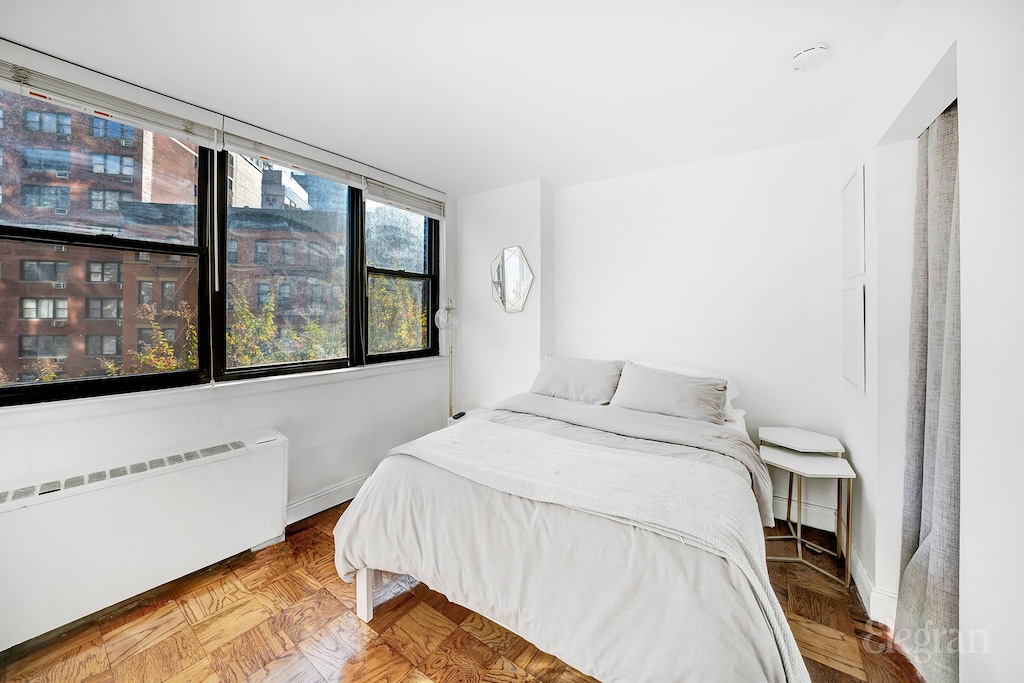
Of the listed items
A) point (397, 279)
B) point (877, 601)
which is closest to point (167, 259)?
point (397, 279)

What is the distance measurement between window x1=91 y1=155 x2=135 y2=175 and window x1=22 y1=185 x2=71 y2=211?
168 mm

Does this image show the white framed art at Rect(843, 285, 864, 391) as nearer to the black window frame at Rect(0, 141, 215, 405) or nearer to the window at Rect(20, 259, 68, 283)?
the black window frame at Rect(0, 141, 215, 405)

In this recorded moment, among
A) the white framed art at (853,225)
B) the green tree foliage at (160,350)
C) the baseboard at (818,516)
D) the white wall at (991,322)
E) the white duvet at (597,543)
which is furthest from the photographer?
the baseboard at (818,516)

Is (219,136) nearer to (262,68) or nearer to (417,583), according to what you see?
(262,68)

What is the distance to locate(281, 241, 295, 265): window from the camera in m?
2.61

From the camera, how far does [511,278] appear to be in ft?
11.3

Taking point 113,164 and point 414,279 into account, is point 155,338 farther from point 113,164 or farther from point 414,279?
point 414,279

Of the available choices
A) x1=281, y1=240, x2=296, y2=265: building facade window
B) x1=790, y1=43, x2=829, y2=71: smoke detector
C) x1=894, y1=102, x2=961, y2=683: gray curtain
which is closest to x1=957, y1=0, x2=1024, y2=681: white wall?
x1=894, y1=102, x2=961, y2=683: gray curtain

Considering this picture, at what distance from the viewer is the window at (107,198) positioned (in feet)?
6.26

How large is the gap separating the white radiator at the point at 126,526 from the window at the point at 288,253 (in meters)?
1.16

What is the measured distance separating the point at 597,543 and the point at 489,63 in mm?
1972

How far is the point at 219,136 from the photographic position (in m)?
2.19

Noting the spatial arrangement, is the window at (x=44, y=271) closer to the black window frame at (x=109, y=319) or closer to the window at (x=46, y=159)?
the black window frame at (x=109, y=319)

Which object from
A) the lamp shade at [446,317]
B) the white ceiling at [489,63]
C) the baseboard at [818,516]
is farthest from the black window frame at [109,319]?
the baseboard at [818,516]
